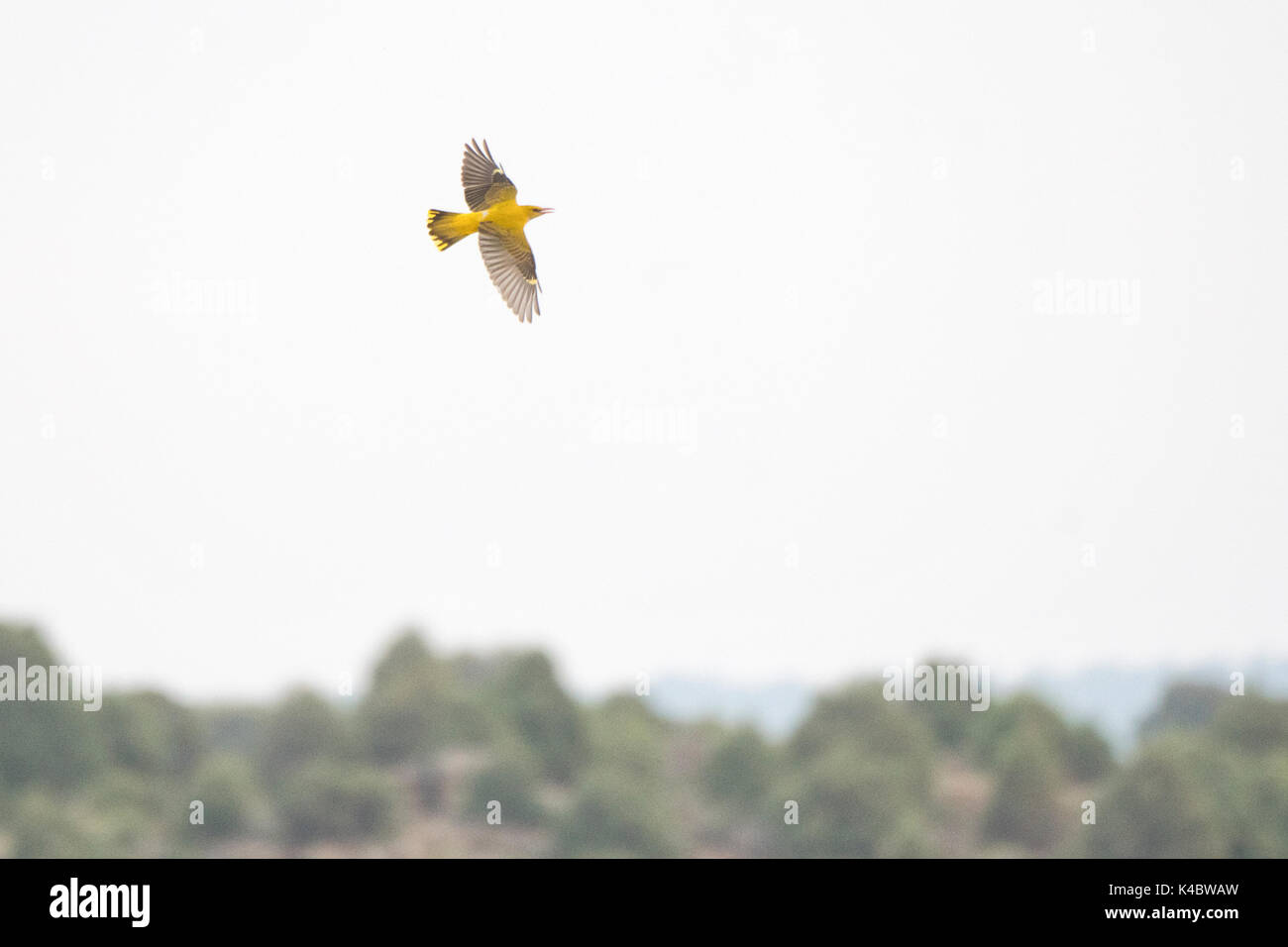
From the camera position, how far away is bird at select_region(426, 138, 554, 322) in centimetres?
1703

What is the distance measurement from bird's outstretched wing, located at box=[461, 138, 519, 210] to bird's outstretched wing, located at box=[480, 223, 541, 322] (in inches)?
11.5

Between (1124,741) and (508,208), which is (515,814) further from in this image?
(508,208)

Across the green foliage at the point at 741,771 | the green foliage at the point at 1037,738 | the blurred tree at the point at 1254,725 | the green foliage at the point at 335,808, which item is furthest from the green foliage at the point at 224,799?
the blurred tree at the point at 1254,725

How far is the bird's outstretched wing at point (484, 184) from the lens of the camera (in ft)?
55.9

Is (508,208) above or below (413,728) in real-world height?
above

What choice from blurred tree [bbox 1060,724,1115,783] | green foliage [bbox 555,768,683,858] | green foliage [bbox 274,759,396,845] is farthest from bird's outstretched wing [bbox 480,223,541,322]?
blurred tree [bbox 1060,724,1115,783]

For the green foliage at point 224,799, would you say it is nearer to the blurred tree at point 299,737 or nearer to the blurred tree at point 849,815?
the blurred tree at point 299,737

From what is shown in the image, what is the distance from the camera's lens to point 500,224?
1709 cm

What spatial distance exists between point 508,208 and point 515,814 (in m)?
42.9

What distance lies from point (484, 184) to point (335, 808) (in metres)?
41.9

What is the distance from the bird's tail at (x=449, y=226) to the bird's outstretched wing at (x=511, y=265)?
1.10 ft
